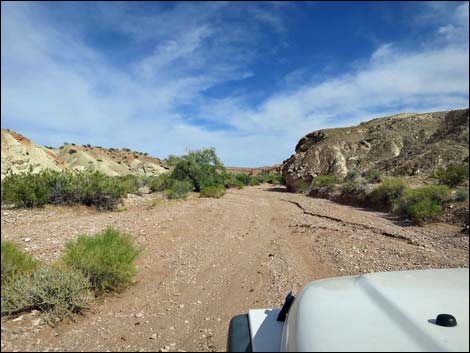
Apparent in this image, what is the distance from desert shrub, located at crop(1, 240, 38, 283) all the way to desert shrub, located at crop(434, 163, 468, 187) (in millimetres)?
6342

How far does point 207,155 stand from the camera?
23.8 metres

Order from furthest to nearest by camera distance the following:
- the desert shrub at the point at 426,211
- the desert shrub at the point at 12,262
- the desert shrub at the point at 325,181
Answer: the desert shrub at the point at 325,181 < the desert shrub at the point at 426,211 < the desert shrub at the point at 12,262

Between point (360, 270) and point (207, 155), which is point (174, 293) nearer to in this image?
point (360, 270)

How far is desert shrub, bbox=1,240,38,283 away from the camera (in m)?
2.42

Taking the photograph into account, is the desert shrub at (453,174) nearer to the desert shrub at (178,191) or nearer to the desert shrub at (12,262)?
the desert shrub at (12,262)

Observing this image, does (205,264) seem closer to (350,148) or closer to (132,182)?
(132,182)

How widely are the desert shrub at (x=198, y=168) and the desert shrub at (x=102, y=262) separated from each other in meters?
17.0

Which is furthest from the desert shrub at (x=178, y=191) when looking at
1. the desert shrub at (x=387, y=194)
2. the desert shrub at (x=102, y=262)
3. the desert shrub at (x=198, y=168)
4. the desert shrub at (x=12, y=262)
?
the desert shrub at (x=12, y=262)

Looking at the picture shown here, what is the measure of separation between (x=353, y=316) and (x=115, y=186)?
453 inches

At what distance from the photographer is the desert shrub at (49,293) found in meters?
2.57

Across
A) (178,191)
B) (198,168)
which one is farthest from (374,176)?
(198,168)

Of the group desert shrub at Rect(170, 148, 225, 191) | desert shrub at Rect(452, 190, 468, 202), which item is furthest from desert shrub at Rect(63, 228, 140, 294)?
desert shrub at Rect(170, 148, 225, 191)

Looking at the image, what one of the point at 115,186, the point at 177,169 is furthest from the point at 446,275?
the point at 177,169

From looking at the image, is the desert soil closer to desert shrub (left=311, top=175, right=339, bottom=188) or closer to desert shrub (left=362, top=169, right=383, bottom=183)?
desert shrub (left=362, top=169, right=383, bottom=183)
